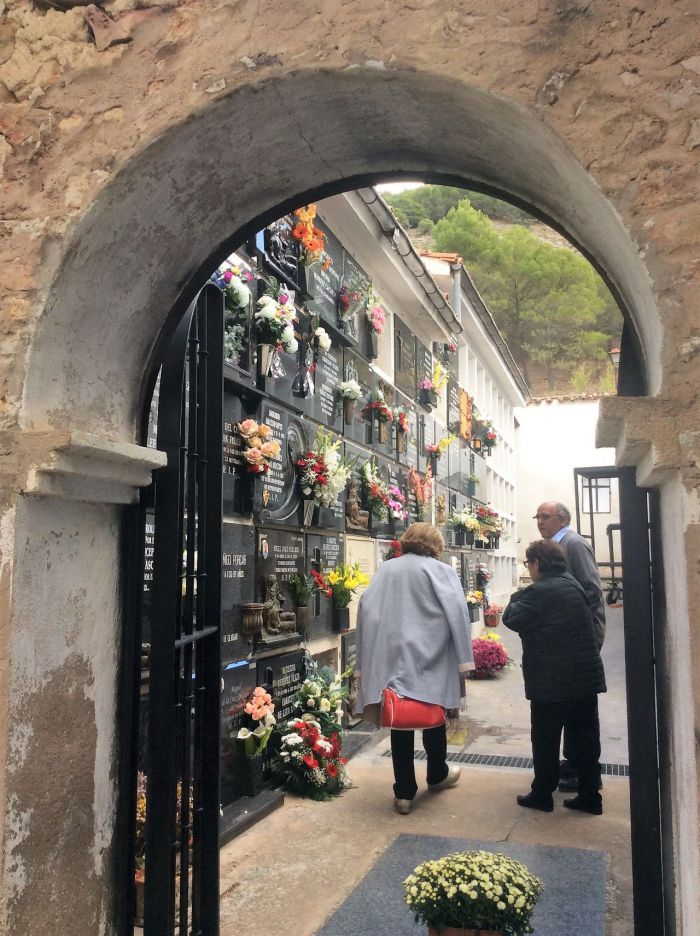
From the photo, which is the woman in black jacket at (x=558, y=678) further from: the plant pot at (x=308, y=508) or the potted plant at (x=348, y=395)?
the potted plant at (x=348, y=395)

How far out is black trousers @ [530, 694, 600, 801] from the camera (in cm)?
478

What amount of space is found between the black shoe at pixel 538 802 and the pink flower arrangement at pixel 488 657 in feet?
17.8

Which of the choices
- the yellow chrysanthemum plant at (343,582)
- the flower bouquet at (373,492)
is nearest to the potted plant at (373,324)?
the flower bouquet at (373,492)

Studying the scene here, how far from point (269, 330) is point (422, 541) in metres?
1.65

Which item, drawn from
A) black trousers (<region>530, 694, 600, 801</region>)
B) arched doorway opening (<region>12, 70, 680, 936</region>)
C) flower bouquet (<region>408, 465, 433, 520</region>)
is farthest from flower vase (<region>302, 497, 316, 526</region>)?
flower bouquet (<region>408, 465, 433, 520</region>)

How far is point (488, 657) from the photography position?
1052 centimetres

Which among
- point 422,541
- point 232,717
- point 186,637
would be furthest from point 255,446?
point 186,637

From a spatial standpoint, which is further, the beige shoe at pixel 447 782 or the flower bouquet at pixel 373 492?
the flower bouquet at pixel 373 492

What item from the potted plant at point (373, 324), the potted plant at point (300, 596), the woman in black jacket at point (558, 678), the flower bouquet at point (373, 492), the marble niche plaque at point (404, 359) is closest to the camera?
the woman in black jacket at point (558, 678)

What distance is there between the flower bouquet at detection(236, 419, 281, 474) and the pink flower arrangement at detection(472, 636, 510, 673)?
19.6 ft

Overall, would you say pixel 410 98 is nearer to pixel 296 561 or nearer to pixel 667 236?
pixel 667 236

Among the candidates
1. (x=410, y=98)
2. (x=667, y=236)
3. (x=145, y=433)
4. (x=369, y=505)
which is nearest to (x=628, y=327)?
(x=667, y=236)

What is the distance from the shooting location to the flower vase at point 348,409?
748 cm

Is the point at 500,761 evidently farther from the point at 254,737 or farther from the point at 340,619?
the point at 254,737
